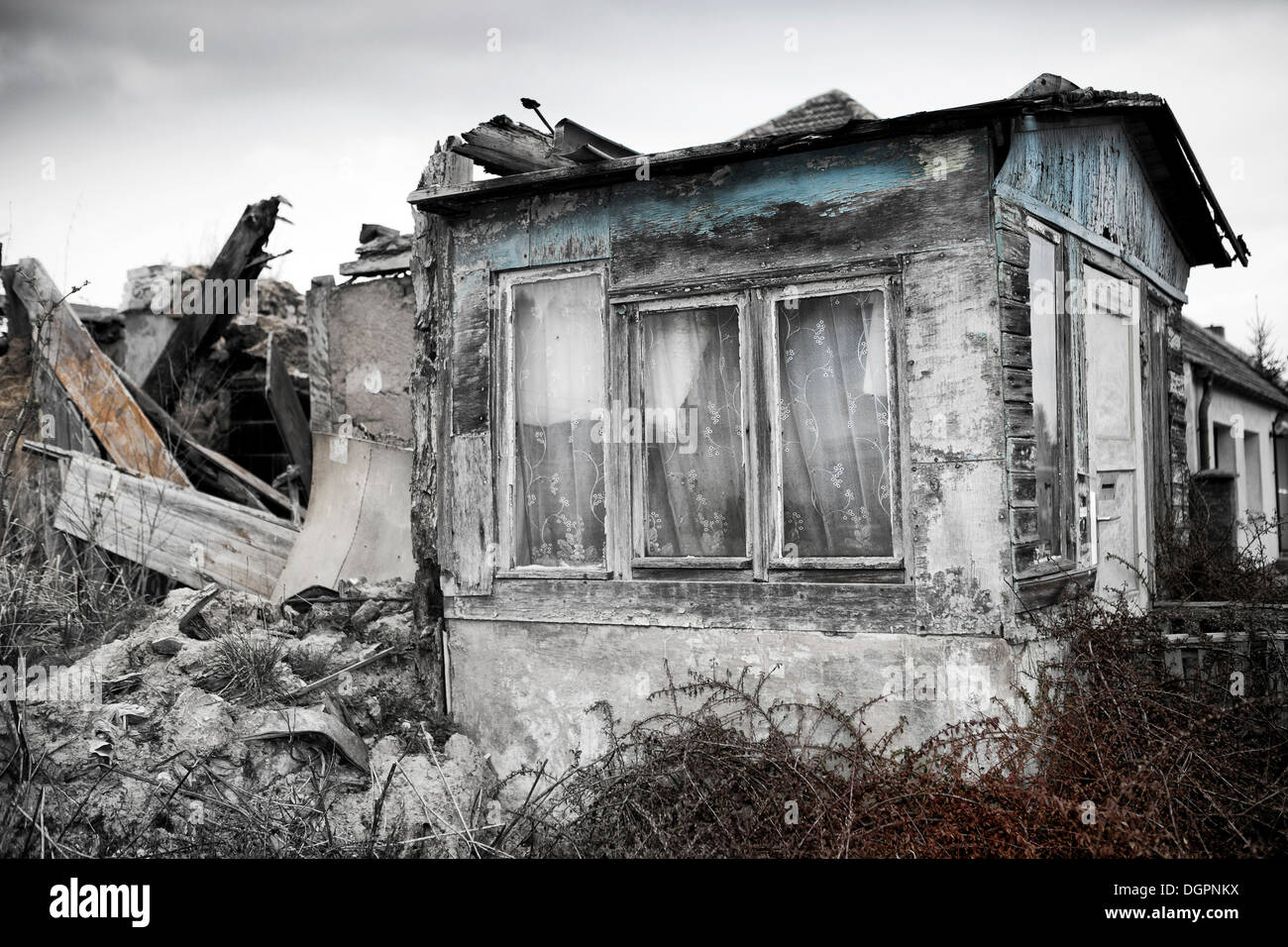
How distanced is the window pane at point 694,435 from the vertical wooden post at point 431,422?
1402mm

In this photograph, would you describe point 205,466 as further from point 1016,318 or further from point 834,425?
point 1016,318

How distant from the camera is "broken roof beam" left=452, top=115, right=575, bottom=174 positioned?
20.7ft

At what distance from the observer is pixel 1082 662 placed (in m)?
5.52

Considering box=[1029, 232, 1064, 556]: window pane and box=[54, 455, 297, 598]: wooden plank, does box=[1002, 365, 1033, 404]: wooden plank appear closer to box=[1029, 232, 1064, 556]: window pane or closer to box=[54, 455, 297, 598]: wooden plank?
box=[1029, 232, 1064, 556]: window pane

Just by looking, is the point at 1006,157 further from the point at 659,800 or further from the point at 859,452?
the point at 659,800

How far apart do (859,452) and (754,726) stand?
62.5 inches

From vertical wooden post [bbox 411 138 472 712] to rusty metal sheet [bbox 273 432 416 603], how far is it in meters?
1.44

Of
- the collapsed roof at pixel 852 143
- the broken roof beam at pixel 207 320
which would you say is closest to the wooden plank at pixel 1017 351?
the collapsed roof at pixel 852 143

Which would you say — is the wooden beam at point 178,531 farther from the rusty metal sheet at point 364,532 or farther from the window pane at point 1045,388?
the window pane at point 1045,388

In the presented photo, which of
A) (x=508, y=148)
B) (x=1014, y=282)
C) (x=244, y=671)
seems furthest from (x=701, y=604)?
(x=508, y=148)

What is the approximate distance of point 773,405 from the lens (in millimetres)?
5840

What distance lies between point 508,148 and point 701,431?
2145 millimetres

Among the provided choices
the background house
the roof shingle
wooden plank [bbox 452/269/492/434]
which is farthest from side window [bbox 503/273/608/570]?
the roof shingle
